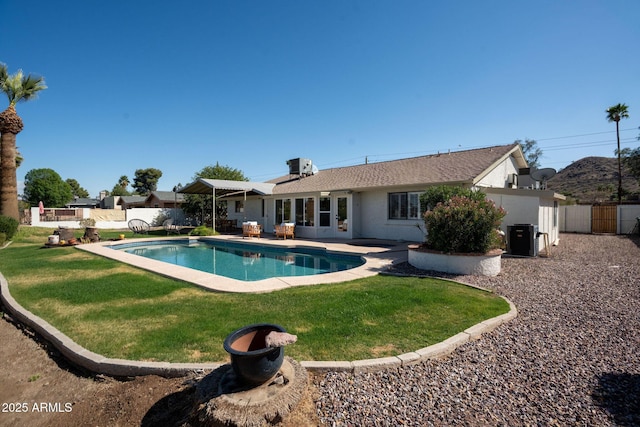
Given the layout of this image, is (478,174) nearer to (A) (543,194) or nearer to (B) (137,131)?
(A) (543,194)

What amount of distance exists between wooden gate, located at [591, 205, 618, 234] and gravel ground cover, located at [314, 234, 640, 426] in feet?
66.6

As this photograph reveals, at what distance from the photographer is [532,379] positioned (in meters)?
3.21

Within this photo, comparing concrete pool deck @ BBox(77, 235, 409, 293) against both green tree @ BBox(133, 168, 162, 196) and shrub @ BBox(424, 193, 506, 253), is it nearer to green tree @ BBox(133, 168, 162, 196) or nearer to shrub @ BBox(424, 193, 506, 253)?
shrub @ BBox(424, 193, 506, 253)

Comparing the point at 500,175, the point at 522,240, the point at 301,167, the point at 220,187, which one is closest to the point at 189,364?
the point at 522,240

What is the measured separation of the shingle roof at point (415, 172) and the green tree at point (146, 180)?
230 ft

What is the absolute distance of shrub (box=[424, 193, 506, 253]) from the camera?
8.33 metres

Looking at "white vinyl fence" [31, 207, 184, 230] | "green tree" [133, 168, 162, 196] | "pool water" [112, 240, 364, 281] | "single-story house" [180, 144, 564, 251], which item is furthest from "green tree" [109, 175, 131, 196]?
"pool water" [112, 240, 364, 281]

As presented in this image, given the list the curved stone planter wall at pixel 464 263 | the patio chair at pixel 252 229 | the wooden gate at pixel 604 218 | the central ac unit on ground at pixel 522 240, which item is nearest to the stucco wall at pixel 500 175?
the central ac unit on ground at pixel 522 240

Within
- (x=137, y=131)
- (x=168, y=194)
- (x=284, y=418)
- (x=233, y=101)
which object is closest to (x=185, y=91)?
(x=233, y=101)

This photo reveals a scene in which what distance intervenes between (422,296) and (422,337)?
1.94 m

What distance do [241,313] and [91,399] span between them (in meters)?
2.23

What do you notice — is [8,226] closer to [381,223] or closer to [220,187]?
[220,187]

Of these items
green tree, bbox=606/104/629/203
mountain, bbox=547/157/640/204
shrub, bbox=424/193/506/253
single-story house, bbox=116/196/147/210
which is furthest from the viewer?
single-story house, bbox=116/196/147/210

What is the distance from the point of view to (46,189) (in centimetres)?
5728
